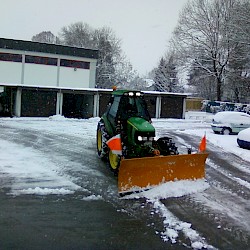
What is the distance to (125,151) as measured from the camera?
8703 millimetres

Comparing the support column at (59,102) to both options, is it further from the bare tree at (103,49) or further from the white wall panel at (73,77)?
the bare tree at (103,49)

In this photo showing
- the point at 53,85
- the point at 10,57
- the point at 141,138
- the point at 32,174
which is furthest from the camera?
the point at 53,85

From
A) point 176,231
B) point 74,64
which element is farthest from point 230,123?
point 74,64

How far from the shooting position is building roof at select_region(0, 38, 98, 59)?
38656 millimetres

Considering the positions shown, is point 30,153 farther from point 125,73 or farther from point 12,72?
point 125,73

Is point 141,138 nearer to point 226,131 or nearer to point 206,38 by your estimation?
point 226,131

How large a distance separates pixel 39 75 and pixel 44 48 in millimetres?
2897

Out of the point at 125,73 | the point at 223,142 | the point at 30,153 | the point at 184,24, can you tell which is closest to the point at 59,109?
the point at 223,142

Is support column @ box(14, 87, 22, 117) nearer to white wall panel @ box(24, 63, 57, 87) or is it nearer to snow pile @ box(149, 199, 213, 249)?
white wall panel @ box(24, 63, 57, 87)

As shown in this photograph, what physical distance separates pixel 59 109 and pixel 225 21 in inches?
919

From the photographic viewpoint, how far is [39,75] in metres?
40.9

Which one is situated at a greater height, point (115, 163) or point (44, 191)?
point (115, 163)

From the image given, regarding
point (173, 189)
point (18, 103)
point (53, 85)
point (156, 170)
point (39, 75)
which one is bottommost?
point (173, 189)

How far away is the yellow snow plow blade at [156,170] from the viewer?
24.9 feet
